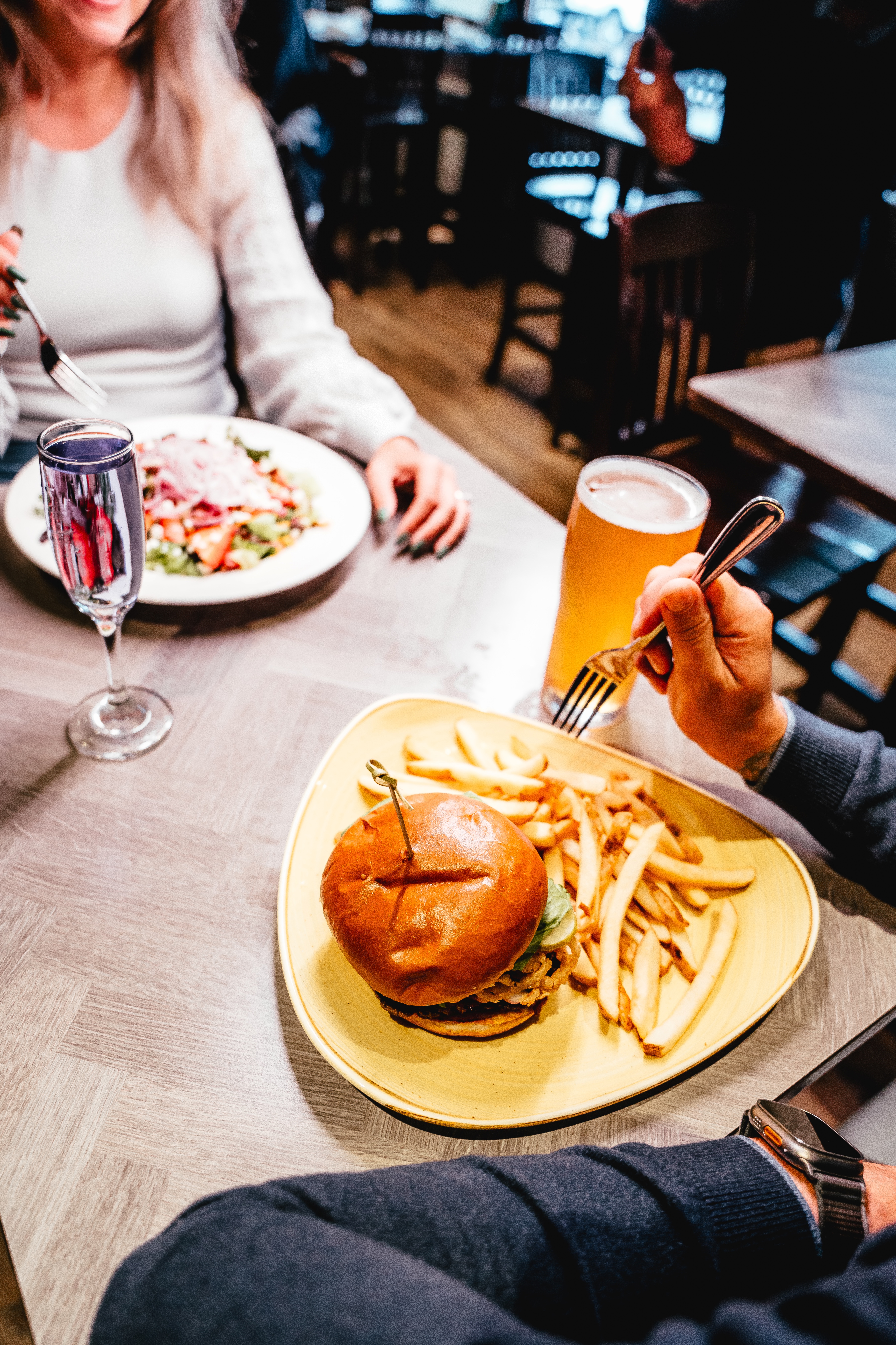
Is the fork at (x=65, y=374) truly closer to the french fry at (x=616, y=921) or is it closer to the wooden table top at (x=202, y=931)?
the wooden table top at (x=202, y=931)

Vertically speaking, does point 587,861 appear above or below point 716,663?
below

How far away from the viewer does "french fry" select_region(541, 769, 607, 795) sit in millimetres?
964

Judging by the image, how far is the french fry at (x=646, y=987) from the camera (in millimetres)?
772

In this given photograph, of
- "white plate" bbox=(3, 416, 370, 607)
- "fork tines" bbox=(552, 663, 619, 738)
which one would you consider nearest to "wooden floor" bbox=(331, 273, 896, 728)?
"white plate" bbox=(3, 416, 370, 607)

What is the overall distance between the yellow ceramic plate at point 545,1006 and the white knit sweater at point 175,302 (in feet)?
2.99

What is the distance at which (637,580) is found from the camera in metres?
1.04

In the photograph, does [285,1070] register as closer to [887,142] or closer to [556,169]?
[887,142]

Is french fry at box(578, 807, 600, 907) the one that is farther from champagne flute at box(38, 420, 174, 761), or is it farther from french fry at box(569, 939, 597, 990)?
champagne flute at box(38, 420, 174, 761)

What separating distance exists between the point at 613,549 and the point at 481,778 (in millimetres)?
345

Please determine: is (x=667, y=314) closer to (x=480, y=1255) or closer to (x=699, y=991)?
(x=699, y=991)

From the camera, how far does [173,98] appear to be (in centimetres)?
160

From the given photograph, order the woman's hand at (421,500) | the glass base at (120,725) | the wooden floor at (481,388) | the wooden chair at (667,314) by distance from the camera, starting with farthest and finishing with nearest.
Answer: the wooden floor at (481,388) → the wooden chair at (667,314) → the woman's hand at (421,500) → the glass base at (120,725)

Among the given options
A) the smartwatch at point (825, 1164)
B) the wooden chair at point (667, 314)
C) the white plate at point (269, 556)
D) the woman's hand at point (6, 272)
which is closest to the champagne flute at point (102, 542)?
the white plate at point (269, 556)

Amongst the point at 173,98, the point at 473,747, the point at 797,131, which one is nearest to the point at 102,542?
the point at 473,747
